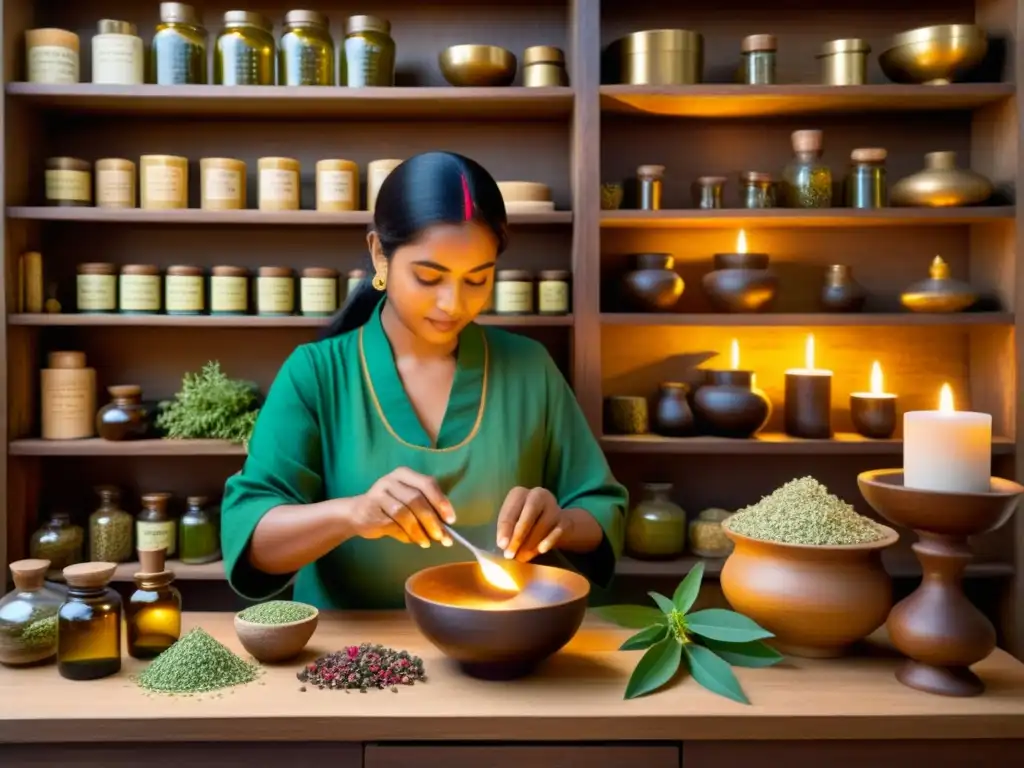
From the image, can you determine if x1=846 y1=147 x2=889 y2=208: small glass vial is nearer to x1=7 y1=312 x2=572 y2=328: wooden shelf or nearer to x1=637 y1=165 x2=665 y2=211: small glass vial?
x1=637 y1=165 x2=665 y2=211: small glass vial

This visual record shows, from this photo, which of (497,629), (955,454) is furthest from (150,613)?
(955,454)

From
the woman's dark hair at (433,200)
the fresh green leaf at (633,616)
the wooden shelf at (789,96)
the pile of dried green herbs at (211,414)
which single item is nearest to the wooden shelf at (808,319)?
the wooden shelf at (789,96)

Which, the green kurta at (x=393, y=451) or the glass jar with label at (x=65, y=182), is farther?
the glass jar with label at (x=65, y=182)

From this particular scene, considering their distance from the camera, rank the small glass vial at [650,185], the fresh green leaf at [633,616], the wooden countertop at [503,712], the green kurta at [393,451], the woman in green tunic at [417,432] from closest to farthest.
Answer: the wooden countertop at [503,712], the fresh green leaf at [633,616], the woman in green tunic at [417,432], the green kurta at [393,451], the small glass vial at [650,185]

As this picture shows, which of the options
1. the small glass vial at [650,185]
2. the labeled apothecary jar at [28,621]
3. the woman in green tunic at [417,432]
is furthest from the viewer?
the small glass vial at [650,185]

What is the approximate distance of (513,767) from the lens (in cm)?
114

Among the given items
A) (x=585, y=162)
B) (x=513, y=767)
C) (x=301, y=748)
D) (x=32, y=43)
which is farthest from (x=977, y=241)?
(x=32, y=43)

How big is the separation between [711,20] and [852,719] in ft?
6.98

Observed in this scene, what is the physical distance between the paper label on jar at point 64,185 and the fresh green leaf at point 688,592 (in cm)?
196

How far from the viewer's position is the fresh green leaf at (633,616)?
1.38 m

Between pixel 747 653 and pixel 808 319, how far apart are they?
1348 millimetres

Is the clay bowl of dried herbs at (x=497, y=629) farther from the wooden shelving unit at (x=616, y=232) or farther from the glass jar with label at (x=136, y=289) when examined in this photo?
the glass jar with label at (x=136, y=289)

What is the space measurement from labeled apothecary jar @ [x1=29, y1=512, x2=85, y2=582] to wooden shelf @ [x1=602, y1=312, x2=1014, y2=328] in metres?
1.55

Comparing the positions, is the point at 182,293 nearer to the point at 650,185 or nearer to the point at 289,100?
the point at 289,100
